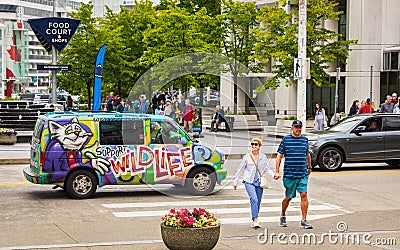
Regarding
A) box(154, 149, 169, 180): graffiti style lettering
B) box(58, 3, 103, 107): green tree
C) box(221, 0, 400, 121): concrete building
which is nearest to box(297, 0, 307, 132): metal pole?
box(154, 149, 169, 180): graffiti style lettering

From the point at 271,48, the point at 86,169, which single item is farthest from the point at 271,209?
the point at 271,48

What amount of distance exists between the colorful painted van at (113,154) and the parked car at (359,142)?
6.09 metres

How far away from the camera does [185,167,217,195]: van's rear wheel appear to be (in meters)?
17.2

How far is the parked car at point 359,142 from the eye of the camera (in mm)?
22516

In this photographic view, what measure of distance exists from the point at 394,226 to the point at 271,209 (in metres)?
2.99

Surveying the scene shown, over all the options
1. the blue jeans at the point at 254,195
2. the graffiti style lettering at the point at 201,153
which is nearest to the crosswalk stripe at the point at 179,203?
the graffiti style lettering at the point at 201,153

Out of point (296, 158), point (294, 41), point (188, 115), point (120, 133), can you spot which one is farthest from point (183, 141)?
point (294, 41)

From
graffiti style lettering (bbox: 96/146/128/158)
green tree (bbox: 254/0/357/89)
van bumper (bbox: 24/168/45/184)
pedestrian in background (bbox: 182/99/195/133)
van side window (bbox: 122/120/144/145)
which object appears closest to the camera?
van bumper (bbox: 24/168/45/184)

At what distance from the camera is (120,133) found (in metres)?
16.8

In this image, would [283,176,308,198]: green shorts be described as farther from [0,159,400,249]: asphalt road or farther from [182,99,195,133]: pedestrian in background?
[182,99,195,133]: pedestrian in background

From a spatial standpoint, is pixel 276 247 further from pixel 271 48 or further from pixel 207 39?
pixel 207 39

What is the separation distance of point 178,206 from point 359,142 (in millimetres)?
8681

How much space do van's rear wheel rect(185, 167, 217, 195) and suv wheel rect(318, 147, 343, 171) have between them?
236 inches

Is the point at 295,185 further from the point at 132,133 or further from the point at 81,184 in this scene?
the point at 81,184
